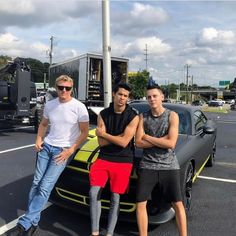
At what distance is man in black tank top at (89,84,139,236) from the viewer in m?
4.29

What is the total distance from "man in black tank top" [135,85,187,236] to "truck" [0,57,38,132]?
10720 millimetres

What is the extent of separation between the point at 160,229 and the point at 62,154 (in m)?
1.46

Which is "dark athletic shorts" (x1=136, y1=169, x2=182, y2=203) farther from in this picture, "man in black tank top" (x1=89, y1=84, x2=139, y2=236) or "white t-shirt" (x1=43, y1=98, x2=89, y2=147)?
"white t-shirt" (x1=43, y1=98, x2=89, y2=147)

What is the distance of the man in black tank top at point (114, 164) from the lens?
429cm

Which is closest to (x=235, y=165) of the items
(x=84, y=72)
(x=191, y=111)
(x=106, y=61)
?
(x=191, y=111)

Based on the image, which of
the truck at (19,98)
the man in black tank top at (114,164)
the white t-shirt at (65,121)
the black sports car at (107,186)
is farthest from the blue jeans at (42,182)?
the truck at (19,98)

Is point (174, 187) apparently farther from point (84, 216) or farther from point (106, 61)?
point (106, 61)

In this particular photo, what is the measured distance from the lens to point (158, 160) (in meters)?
4.20

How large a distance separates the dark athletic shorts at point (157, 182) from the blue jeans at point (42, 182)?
1.00 meters

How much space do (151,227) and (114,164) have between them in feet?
3.73

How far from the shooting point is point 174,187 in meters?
4.22

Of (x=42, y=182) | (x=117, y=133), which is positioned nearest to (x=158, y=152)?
(x=117, y=133)

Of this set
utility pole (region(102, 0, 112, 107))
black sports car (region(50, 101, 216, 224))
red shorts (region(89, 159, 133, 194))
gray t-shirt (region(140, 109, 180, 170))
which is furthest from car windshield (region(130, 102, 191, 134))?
utility pole (region(102, 0, 112, 107))

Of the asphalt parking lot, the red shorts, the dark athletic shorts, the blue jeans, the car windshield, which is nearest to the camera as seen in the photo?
the dark athletic shorts
